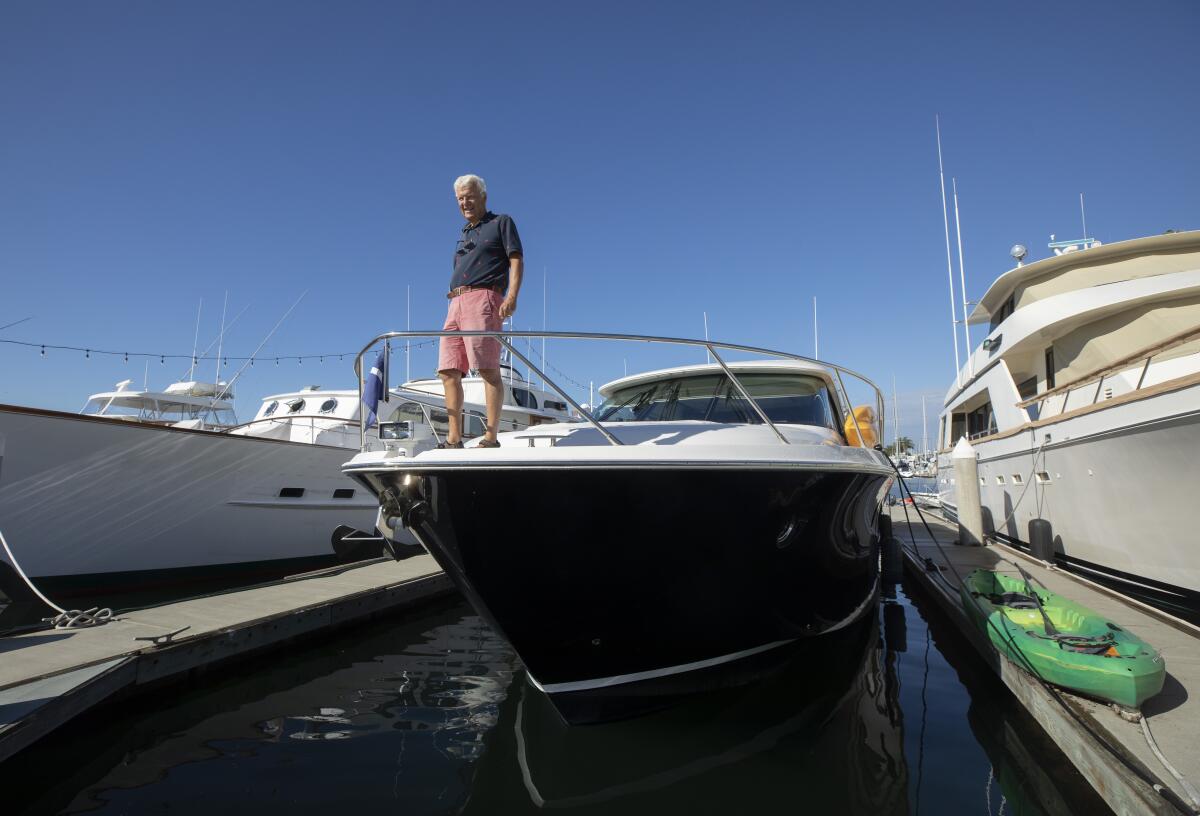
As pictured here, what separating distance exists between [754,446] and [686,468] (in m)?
0.47

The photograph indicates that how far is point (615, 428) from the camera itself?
4.24m

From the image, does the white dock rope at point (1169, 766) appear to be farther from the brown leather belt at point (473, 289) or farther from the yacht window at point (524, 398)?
the yacht window at point (524, 398)

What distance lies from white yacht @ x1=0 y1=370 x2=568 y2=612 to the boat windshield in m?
2.03

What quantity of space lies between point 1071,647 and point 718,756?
208 centimetres

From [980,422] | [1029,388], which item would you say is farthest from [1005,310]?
[980,422]

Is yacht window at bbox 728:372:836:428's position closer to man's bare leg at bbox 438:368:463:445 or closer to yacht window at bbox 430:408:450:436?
man's bare leg at bbox 438:368:463:445

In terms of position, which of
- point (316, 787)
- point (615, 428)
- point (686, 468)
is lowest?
point (316, 787)

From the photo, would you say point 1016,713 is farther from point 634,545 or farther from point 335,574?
point 335,574

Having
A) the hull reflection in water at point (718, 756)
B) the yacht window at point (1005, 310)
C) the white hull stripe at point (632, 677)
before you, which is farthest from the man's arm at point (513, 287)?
the yacht window at point (1005, 310)

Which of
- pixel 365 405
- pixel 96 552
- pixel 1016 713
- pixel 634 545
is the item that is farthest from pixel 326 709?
pixel 96 552

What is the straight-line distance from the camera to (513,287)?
3.58 meters

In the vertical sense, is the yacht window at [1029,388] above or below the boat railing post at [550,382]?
above

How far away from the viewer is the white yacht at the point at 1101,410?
5836 millimetres

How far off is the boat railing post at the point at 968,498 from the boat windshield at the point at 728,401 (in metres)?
5.55
